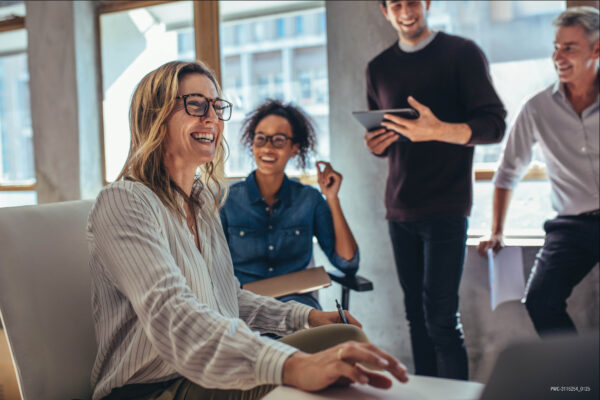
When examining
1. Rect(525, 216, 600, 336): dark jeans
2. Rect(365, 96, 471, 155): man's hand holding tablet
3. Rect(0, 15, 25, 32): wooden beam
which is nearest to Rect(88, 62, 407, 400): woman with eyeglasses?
Rect(365, 96, 471, 155): man's hand holding tablet

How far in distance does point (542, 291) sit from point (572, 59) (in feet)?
3.21

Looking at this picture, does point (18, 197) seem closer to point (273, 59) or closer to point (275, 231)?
point (273, 59)

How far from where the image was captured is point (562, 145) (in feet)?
7.06

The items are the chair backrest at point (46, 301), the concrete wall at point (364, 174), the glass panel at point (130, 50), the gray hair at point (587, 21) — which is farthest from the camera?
the glass panel at point (130, 50)

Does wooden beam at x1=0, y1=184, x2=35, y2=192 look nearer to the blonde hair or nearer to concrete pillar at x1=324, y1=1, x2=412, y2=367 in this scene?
concrete pillar at x1=324, y1=1, x2=412, y2=367

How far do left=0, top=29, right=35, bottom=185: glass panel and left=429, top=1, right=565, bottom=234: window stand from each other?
11.3ft

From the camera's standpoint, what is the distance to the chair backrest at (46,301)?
1.02 m

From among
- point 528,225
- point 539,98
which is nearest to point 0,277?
point 539,98

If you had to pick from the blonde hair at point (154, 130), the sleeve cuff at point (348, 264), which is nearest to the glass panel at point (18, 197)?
the sleeve cuff at point (348, 264)

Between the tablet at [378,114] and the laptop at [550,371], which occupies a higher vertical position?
the tablet at [378,114]

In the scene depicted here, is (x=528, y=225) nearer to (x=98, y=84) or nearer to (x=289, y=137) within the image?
(x=289, y=137)

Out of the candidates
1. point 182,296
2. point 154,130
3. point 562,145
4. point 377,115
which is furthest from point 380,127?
point 182,296

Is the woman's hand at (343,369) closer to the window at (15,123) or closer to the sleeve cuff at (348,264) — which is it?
the sleeve cuff at (348,264)

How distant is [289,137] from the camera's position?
7.63 feet
